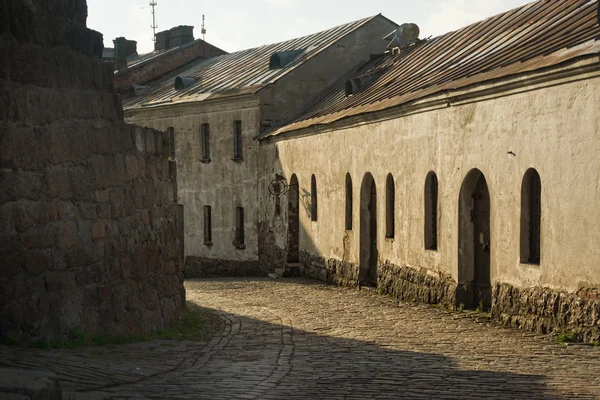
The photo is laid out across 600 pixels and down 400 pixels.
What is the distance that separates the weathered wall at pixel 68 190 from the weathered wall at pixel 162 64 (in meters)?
26.8

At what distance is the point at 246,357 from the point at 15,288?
2.65 metres

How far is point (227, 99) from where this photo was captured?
30.6 meters

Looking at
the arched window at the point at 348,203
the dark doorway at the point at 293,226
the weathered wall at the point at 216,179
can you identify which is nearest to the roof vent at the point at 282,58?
the weathered wall at the point at 216,179

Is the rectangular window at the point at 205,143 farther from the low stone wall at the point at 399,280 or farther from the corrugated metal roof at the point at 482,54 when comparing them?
the low stone wall at the point at 399,280

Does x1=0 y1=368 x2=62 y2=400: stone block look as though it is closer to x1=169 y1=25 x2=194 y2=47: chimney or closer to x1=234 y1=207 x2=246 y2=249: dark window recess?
x1=234 y1=207 x2=246 y2=249: dark window recess

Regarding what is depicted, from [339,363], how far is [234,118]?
825 inches

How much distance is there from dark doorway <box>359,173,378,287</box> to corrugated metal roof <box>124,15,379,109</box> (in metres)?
9.47

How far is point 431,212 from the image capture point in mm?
17281

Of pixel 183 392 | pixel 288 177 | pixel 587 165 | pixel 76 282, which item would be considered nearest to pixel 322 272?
pixel 288 177

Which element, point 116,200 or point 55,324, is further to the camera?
point 116,200

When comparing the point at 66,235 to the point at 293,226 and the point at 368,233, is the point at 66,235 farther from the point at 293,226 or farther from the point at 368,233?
the point at 293,226

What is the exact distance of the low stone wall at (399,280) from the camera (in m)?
16.2

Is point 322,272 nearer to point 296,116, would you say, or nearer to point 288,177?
point 288,177

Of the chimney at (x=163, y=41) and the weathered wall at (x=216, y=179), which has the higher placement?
the chimney at (x=163, y=41)
